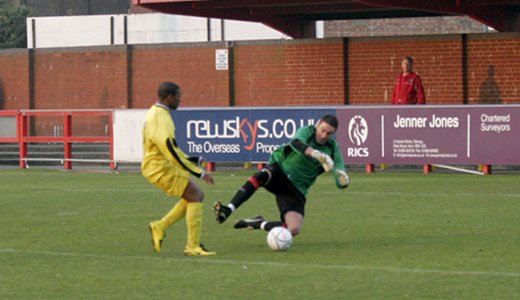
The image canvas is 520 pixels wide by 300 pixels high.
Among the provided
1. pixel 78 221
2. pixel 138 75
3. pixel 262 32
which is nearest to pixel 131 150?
pixel 138 75

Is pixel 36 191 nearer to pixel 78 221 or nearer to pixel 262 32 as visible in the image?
pixel 78 221

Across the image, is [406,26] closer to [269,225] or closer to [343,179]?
[269,225]

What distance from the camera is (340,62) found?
109 ft

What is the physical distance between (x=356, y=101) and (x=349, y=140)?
23.8ft

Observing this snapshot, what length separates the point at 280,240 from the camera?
13.4m

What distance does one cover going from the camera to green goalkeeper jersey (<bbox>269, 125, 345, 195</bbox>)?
1387 centimetres

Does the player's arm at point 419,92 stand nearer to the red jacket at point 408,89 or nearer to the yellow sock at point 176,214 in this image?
the red jacket at point 408,89

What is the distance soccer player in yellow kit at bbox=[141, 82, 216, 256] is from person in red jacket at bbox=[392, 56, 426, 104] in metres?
13.5

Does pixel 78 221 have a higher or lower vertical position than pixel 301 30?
lower

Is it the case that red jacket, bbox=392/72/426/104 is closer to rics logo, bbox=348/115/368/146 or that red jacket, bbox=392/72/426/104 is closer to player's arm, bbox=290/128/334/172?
rics logo, bbox=348/115/368/146

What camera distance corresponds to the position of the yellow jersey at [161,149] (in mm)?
12922

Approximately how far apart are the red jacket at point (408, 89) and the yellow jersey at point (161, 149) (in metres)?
13.5

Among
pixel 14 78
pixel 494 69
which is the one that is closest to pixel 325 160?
pixel 494 69

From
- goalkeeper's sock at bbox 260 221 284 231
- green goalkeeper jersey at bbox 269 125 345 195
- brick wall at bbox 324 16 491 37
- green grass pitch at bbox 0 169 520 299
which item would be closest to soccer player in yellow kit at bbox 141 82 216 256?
green grass pitch at bbox 0 169 520 299
